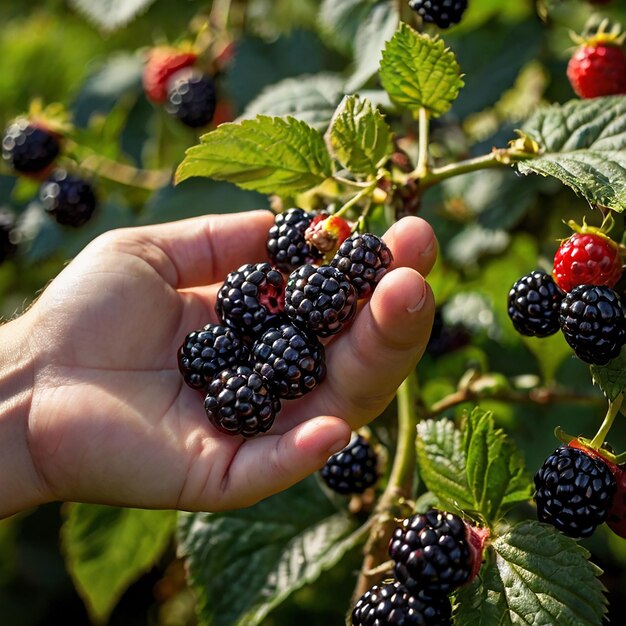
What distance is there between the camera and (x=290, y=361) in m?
1.34

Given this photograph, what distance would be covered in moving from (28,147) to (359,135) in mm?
1097

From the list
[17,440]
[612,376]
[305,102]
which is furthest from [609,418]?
[17,440]

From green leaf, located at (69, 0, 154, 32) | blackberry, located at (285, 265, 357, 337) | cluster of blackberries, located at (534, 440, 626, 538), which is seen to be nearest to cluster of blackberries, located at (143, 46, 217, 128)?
green leaf, located at (69, 0, 154, 32)

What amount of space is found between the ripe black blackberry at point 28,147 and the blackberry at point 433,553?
146 cm

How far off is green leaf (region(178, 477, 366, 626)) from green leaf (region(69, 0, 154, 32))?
1.48m

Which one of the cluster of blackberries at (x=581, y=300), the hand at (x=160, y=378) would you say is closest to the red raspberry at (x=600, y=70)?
the cluster of blackberries at (x=581, y=300)

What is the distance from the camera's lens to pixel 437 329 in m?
1.78

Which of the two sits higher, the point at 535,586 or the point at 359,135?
the point at 359,135

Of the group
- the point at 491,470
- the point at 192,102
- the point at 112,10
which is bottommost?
the point at 491,470

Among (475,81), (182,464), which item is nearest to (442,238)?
(475,81)

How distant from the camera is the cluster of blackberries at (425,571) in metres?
1.16

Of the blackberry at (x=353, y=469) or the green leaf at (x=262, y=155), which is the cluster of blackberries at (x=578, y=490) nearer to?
the blackberry at (x=353, y=469)

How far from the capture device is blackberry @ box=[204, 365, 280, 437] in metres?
1.33

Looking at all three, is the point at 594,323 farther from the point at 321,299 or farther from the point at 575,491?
the point at 321,299
